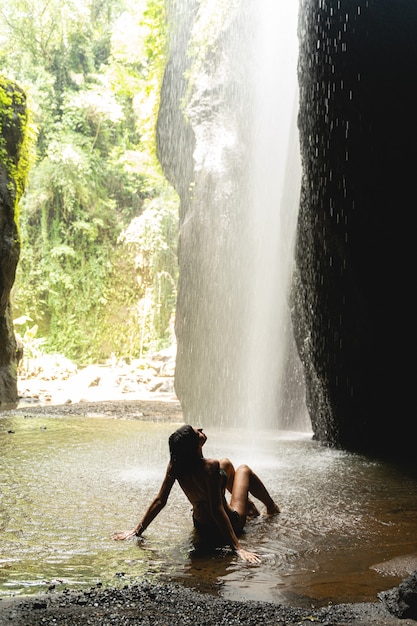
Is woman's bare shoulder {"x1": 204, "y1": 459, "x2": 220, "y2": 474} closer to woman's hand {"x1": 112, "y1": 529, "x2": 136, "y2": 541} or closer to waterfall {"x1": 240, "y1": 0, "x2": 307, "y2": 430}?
woman's hand {"x1": 112, "y1": 529, "x2": 136, "y2": 541}

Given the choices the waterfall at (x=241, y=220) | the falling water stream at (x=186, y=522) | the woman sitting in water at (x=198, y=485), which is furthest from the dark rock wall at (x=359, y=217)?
the woman sitting in water at (x=198, y=485)

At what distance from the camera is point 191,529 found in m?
4.23

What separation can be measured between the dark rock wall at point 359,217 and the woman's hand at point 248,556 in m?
5.35

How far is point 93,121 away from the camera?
28.0m

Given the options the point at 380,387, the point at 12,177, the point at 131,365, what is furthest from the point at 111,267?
the point at 380,387

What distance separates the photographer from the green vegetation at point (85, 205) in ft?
84.4

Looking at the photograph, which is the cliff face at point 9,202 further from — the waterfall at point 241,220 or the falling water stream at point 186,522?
the falling water stream at point 186,522

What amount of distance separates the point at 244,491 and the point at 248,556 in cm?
82

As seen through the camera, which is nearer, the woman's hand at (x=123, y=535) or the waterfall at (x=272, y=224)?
the woman's hand at (x=123, y=535)

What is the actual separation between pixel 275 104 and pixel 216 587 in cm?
1383

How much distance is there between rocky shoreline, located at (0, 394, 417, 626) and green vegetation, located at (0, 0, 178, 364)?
74.4 ft

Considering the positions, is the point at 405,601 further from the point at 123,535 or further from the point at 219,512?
the point at 123,535

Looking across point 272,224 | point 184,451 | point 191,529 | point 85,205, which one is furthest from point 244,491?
point 85,205

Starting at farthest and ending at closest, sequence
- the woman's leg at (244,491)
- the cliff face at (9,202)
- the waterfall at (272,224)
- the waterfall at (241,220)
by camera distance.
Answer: the waterfall at (241,220) < the waterfall at (272,224) < the cliff face at (9,202) < the woman's leg at (244,491)
